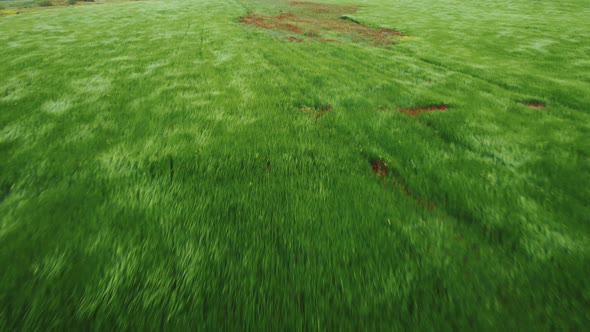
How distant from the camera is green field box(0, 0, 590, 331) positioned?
1.66m

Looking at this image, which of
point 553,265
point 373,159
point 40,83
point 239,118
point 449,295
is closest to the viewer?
point 449,295

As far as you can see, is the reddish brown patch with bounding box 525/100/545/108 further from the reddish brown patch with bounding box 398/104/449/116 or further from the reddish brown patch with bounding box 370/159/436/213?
the reddish brown patch with bounding box 370/159/436/213

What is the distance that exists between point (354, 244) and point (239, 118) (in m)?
3.47

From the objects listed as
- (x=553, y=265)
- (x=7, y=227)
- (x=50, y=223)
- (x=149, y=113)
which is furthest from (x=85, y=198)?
(x=553, y=265)

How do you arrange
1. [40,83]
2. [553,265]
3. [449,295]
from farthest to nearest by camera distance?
[40,83], [553,265], [449,295]

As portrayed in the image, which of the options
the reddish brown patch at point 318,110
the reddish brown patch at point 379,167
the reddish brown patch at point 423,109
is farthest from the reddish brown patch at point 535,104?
the reddish brown patch at point 379,167

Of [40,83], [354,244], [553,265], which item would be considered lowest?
[553,265]

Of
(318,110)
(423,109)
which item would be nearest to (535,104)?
(423,109)

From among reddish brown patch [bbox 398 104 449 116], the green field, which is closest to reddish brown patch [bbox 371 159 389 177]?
the green field

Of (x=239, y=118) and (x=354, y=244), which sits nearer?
(x=354, y=244)

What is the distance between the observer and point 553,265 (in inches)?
79.8

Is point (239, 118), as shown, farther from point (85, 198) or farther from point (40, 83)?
point (40, 83)

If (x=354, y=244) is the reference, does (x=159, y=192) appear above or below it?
above

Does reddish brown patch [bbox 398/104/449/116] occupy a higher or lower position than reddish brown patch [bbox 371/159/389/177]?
higher
